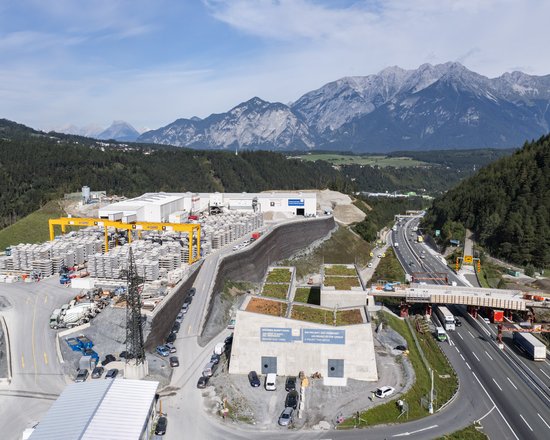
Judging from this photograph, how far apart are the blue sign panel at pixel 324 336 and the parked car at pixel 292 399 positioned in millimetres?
4228

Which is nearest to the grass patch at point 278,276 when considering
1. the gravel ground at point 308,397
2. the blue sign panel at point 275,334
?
the blue sign panel at point 275,334

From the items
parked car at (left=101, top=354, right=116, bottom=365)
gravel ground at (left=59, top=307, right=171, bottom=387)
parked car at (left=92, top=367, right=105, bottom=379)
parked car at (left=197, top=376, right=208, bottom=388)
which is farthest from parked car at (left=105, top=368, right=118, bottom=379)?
parked car at (left=197, top=376, right=208, bottom=388)

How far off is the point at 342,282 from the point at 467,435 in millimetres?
20565

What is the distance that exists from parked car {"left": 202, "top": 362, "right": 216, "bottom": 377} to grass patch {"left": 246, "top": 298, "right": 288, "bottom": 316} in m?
4.83

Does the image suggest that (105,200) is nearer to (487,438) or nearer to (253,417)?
(253,417)

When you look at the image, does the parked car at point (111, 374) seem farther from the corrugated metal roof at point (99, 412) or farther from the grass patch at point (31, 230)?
the grass patch at point (31, 230)

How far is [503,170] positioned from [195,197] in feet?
198

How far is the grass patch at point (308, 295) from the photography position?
50.6 m

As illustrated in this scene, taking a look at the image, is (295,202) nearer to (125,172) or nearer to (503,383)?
(503,383)

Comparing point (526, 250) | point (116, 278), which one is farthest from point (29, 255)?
point (526, 250)

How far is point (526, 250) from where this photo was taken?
73.5 metres

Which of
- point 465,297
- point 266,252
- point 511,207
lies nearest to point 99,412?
point 465,297

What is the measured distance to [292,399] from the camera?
32031 mm

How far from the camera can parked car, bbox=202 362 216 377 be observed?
3525cm
